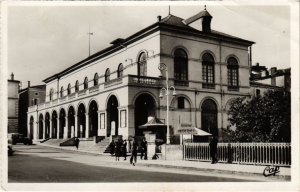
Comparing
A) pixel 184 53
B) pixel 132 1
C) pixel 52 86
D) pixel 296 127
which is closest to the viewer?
pixel 296 127

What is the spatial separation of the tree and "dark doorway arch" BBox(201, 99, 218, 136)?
8385mm

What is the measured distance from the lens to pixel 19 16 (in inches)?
477

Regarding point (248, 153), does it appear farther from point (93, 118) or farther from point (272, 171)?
point (93, 118)

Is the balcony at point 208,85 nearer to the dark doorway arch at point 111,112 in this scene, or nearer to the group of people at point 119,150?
the dark doorway arch at point 111,112

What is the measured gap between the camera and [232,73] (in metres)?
31.5

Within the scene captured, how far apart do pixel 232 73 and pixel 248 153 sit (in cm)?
1546

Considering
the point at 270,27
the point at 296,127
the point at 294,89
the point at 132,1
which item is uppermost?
the point at 132,1

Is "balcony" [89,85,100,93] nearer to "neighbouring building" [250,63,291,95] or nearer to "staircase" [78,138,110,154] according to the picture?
"staircase" [78,138,110,154]

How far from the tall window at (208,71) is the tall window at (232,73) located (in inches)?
64.4

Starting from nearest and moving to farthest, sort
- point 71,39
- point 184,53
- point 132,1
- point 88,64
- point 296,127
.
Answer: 1. point 296,127
2. point 132,1
3. point 71,39
4. point 184,53
5. point 88,64
